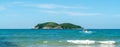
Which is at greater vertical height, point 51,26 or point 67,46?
point 51,26

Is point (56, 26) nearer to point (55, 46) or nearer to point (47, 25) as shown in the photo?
point (47, 25)

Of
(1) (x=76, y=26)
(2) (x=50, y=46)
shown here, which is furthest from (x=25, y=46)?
(1) (x=76, y=26)

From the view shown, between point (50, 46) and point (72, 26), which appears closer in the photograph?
point (50, 46)

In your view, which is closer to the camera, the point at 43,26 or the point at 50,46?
the point at 50,46

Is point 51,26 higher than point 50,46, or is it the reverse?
point 51,26

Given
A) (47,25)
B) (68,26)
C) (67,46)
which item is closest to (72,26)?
(68,26)

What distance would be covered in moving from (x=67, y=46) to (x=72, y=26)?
112m

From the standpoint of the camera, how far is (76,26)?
136625mm

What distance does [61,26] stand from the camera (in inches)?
5477

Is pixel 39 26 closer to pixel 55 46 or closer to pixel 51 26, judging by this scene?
pixel 51 26

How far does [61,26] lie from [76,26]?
655 cm

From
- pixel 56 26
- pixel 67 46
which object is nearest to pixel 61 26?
pixel 56 26

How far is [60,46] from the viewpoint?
1067 inches

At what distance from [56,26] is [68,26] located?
16.5 ft
